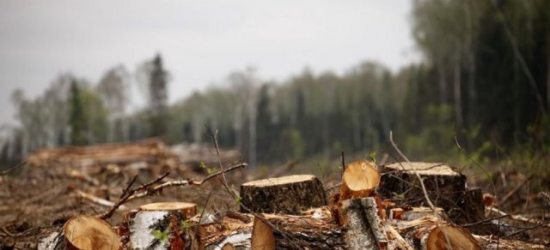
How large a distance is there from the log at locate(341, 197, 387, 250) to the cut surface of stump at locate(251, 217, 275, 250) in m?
0.46

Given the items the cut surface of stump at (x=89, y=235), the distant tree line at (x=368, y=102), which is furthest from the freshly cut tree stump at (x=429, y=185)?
the distant tree line at (x=368, y=102)

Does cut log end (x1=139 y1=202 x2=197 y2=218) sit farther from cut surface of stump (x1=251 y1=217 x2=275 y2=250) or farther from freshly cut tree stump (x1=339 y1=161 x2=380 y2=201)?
freshly cut tree stump (x1=339 y1=161 x2=380 y2=201)

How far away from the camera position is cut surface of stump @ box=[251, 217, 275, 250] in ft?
9.19

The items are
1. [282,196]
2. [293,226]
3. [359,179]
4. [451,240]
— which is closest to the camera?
[451,240]

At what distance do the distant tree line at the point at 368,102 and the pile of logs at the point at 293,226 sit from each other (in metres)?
4.71

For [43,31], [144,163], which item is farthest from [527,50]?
[43,31]

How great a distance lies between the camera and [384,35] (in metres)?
43.7

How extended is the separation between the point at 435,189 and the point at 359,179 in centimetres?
105

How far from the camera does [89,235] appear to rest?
3029 millimetres

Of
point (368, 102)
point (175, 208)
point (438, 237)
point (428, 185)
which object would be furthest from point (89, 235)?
point (368, 102)

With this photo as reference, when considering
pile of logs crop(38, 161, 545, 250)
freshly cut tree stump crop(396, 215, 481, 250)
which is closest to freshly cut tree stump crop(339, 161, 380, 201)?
pile of logs crop(38, 161, 545, 250)

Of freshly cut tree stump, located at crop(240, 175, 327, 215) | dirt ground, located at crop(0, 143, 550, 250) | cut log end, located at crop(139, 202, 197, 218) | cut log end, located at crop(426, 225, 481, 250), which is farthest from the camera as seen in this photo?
dirt ground, located at crop(0, 143, 550, 250)

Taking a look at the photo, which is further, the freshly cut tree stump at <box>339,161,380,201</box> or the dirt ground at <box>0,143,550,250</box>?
the dirt ground at <box>0,143,550,250</box>

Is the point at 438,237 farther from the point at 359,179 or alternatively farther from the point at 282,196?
the point at 282,196
